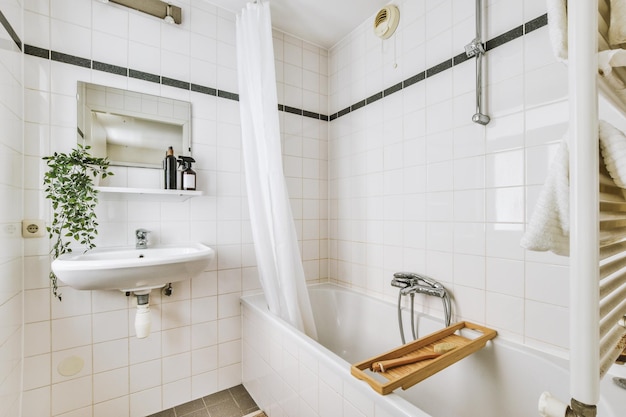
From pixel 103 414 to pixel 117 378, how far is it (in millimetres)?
179

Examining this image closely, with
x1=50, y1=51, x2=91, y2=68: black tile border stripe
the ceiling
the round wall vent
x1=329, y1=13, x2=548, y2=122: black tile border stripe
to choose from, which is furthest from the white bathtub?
the ceiling

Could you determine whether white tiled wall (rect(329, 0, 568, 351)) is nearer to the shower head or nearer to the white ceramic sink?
the shower head

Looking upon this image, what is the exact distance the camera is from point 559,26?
448mm

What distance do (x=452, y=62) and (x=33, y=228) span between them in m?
2.18

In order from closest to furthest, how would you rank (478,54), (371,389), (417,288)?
(371,389), (478,54), (417,288)

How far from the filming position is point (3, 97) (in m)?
1.18

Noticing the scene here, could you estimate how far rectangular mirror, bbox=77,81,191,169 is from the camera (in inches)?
60.4

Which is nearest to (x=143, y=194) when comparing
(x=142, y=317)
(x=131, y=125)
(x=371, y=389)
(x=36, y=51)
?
(x=131, y=125)

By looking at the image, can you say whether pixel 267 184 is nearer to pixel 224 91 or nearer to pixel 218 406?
pixel 224 91

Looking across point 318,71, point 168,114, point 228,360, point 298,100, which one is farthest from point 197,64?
point 228,360

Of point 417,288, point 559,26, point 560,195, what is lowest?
point 417,288

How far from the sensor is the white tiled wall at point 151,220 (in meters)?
1.42

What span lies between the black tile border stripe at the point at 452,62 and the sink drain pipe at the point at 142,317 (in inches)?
69.2

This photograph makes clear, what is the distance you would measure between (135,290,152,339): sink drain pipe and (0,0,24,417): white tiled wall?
0.46 meters
